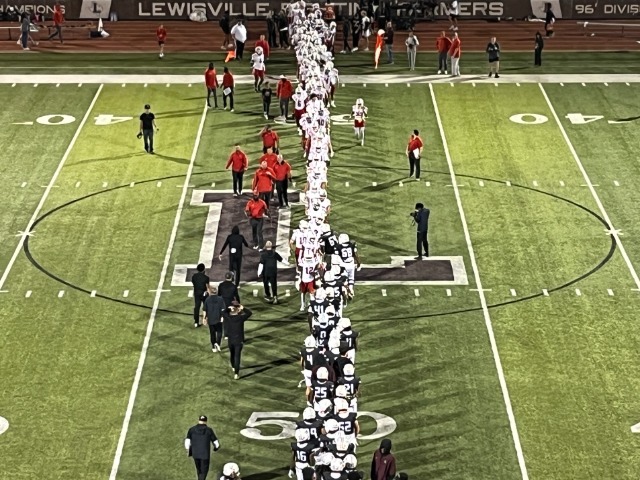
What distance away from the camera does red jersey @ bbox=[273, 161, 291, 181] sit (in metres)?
34.9

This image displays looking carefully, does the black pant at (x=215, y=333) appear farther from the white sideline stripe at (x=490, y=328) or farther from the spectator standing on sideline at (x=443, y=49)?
the spectator standing on sideline at (x=443, y=49)

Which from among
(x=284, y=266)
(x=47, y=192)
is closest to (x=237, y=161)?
(x=284, y=266)

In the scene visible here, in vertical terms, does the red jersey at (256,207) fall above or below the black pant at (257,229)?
above

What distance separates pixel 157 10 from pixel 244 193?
21864 millimetres

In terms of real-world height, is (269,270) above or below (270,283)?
above

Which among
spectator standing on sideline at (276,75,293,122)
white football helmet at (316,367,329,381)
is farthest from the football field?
white football helmet at (316,367,329,381)

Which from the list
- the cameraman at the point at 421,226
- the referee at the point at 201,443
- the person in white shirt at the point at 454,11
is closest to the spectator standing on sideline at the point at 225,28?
the person in white shirt at the point at 454,11

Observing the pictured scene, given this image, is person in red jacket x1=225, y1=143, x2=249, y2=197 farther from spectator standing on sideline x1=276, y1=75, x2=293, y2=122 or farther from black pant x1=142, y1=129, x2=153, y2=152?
spectator standing on sideline x1=276, y1=75, x2=293, y2=122

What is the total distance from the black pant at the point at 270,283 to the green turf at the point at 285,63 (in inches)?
736

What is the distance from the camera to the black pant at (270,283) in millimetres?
30091

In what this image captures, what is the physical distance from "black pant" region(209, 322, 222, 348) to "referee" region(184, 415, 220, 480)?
480 centimetres

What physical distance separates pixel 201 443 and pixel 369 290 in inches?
344

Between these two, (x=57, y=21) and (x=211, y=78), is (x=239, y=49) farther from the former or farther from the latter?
(x=211, y=78)

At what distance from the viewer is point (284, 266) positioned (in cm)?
3241
